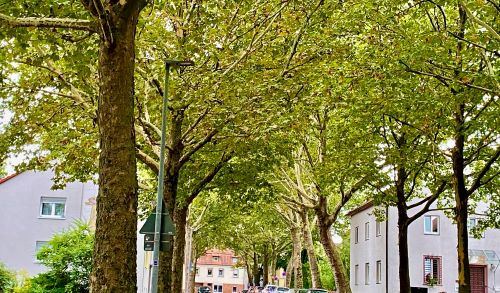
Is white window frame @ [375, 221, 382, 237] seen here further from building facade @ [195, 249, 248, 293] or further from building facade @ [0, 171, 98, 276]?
building facade @ [195, 249, 248, 293]

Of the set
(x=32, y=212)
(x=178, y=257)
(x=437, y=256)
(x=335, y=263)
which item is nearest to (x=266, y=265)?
(x=437, y=256)

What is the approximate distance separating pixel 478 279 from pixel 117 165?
32.0m

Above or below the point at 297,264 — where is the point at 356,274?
below

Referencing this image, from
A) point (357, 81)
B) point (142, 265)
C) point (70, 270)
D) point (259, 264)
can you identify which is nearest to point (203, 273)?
point (259, 264)

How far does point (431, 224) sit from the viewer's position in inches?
1487

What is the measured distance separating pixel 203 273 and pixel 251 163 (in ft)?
Answer: 331

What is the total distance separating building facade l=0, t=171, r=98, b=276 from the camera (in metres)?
35.6

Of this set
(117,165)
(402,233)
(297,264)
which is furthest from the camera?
(297,264)

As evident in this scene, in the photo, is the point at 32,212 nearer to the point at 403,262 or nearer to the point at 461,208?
the point at 403,262

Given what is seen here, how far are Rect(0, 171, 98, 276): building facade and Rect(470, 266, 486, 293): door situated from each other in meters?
22.0

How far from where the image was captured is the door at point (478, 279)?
3672 centimetres

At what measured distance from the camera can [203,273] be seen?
4798 inches

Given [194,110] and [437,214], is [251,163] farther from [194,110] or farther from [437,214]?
[437,214]

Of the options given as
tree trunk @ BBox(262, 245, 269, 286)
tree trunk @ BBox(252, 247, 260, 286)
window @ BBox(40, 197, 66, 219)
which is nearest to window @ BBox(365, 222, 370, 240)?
window @ BBox(40, 197, 66, 219)
